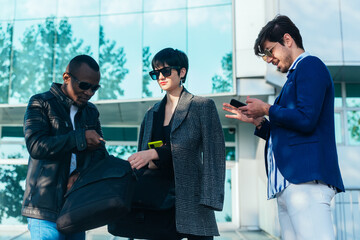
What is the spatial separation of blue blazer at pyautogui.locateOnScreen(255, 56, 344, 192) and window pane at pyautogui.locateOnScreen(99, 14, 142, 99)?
28.1 ft

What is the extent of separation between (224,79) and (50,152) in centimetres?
842

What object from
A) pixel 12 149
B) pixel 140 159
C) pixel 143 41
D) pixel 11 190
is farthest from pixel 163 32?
pixel 140 159

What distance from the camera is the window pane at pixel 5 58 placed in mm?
11109

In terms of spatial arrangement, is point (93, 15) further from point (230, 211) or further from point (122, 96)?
point (230, 211)

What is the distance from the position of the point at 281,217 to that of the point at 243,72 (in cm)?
815

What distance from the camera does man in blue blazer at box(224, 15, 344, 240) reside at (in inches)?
78.2

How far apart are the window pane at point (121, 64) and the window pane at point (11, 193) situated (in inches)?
171

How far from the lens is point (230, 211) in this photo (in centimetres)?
1246

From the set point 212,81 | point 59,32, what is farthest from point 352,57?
point 59,32

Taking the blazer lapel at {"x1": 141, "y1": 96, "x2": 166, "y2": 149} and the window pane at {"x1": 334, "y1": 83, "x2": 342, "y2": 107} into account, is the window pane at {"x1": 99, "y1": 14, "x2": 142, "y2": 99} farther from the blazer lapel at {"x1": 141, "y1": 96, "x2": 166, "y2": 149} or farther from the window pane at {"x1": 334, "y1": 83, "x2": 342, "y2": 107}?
the blazer lapel at {"x1": 141, "y1": 96, "x2": 166, "y2": 149}

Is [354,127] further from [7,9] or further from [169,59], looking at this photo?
[7,9]

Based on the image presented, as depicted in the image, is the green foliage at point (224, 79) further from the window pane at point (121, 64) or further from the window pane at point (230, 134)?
the window pane at point (230, 134)

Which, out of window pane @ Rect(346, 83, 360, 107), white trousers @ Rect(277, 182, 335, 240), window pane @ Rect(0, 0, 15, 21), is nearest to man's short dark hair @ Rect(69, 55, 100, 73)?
white trousers @ Rect(277, 182, 335, 240)

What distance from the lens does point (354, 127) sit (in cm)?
1053
